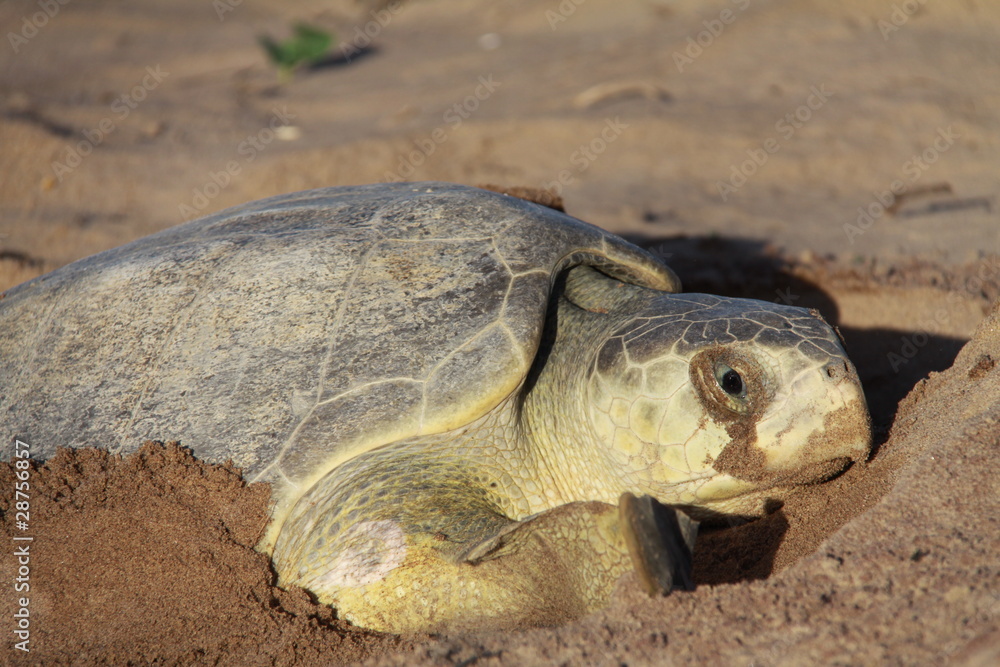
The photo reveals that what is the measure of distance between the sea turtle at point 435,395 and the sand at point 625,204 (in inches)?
5.7

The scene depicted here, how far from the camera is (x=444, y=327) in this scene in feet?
6.32

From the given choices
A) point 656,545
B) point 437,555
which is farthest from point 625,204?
point 656,545

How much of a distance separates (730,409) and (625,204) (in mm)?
2965

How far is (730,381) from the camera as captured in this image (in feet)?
5.77

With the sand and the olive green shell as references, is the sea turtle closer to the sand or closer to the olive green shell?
the olive green shell

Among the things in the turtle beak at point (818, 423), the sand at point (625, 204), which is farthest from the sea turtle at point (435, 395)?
the sand at point (625, 204)

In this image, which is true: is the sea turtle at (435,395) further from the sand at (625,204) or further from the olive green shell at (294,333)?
the sand at (625,204)

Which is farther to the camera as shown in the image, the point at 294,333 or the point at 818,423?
the point at 294,333

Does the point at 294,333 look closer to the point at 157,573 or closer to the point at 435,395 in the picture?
the point at 435,395

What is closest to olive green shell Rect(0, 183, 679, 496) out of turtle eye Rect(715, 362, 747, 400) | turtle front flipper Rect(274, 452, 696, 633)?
turtle front flipper Rect(274, 452, 696, 633)

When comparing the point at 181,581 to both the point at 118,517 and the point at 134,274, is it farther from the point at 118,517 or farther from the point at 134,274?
the point at 134,274

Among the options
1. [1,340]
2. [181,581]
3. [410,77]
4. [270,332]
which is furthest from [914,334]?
A: [410,77]

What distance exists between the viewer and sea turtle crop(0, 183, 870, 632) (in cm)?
167

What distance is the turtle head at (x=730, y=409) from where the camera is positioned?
1721 mm
